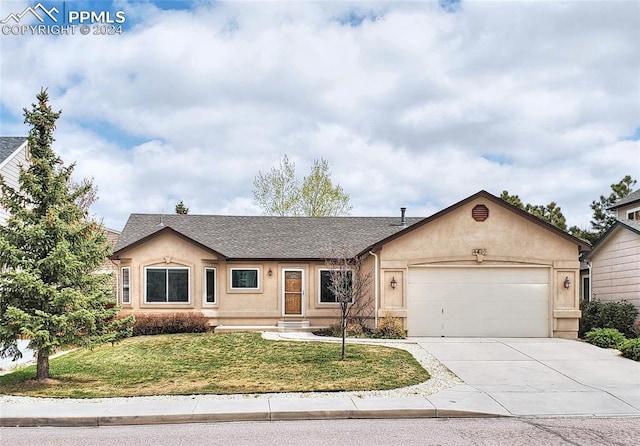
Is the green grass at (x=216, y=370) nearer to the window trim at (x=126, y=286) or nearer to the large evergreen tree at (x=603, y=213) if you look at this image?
the window trim at (x=126, y=286)

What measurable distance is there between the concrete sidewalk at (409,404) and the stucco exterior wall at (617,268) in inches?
297

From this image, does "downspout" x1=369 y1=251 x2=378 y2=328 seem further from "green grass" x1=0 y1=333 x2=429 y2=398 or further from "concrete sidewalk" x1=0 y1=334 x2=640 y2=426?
"concrete sidewalk" x1=0 y1=334 x2=640 y2=426

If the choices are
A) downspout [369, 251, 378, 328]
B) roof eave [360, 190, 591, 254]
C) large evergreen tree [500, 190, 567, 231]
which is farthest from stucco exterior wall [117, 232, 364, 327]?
large evergreen tree [500, 190, 567, 231]

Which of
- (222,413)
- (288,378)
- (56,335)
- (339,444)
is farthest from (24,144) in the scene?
(339,444)

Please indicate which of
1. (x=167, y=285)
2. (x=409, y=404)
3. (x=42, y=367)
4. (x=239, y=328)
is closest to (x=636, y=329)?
(x=409, y=404)

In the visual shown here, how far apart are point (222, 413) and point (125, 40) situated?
11251mm

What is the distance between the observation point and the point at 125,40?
16.1m

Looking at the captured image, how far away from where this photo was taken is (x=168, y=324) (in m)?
20.8

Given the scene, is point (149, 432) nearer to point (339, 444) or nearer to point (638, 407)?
point (339, 444)

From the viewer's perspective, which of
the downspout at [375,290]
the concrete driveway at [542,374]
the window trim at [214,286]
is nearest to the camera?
the concrete driveway at [542,374]

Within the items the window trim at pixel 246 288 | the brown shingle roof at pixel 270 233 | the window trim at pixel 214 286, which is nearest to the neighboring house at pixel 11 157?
the brown shingle roof at pixel 270 233

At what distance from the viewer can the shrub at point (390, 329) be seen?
747 inches

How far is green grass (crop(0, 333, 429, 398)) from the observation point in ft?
38.4

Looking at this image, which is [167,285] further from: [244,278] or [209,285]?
[244,278]
